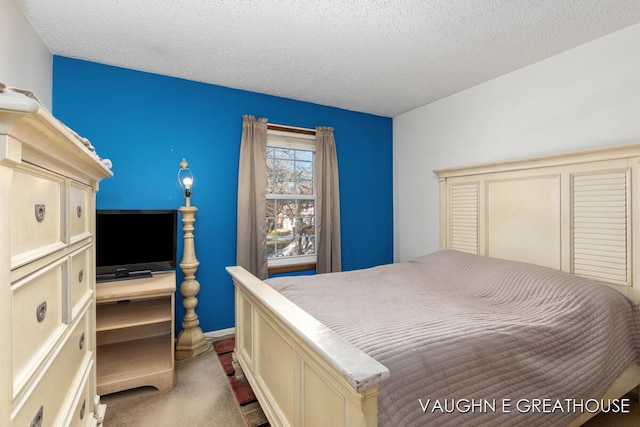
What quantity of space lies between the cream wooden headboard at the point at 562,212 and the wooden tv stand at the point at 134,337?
264 cm

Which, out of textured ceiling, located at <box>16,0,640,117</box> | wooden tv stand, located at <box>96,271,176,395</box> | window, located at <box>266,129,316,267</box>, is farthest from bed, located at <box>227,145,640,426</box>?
window, located at <box>266,129,316,267</box>

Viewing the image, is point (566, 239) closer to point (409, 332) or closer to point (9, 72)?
point (409, 332)

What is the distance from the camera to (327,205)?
338 centimetres

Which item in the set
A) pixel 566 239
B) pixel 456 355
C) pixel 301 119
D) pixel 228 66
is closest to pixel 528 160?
pixel 566 239

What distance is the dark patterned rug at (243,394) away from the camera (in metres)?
1.77

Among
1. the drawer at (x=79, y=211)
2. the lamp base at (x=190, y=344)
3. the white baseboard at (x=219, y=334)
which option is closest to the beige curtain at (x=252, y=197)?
the white baseboard at (x=219, y=334)

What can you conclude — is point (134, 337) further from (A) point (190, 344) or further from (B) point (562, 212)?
(B) point (562, 212)

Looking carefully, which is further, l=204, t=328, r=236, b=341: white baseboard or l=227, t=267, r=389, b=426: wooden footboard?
l=204, t=328, r=236, b=341: white baseboard

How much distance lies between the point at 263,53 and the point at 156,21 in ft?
2.38

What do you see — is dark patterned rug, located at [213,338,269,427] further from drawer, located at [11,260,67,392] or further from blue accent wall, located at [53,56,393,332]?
drawer, located at [11,260,67,392]

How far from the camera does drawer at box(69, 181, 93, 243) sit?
1.07 metres

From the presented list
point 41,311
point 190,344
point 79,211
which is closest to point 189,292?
point 190,344

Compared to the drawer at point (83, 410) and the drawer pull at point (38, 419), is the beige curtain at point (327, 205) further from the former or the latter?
the drawer pull at point (38, 419)

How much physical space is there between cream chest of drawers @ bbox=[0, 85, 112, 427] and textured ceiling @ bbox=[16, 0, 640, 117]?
129 centimetres
